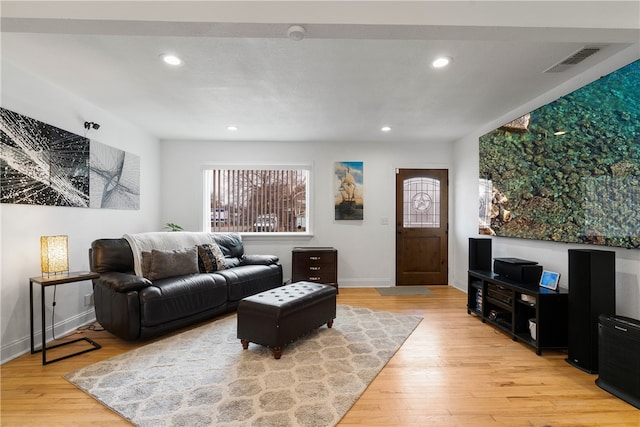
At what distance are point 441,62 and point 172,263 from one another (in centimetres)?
345

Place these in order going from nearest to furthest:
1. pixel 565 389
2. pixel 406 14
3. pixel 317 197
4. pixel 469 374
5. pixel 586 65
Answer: pixel 406 14 < pixel 565 389 < pixel 469 374 < pixel 586 65 < pixel 317 197

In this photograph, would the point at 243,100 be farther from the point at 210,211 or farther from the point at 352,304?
the point at 352,304

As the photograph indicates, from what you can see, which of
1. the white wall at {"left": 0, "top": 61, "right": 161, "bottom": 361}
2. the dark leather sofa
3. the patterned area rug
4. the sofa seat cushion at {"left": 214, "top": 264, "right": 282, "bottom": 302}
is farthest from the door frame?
the white wall at {"left": 0, "top": 61, "right": 161, "bottom": 361}

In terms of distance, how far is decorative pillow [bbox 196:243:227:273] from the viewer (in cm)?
385

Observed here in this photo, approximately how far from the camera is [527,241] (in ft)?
→ 11.0

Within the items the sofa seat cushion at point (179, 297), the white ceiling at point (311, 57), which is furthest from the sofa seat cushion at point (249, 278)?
the white ceiling at point (311, 57)

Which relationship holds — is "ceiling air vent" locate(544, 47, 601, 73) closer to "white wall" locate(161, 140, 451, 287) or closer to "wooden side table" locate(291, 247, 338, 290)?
"white wall" locate(161, 140, 451, 287)

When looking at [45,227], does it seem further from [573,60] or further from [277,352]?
[573,60]

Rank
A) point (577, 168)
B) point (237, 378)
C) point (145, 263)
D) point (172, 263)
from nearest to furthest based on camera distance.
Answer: point (237, 378) < point (577, 168) < point (145, 263) < point (172, 263)

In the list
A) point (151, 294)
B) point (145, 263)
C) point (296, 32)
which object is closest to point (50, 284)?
point (151, 294)

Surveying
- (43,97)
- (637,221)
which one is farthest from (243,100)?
(637,221)

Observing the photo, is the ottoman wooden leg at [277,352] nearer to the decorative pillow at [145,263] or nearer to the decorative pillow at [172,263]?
the decorative pillow at [172,263]

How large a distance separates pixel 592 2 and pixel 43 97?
14.4ft

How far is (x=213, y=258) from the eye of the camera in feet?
12.9
